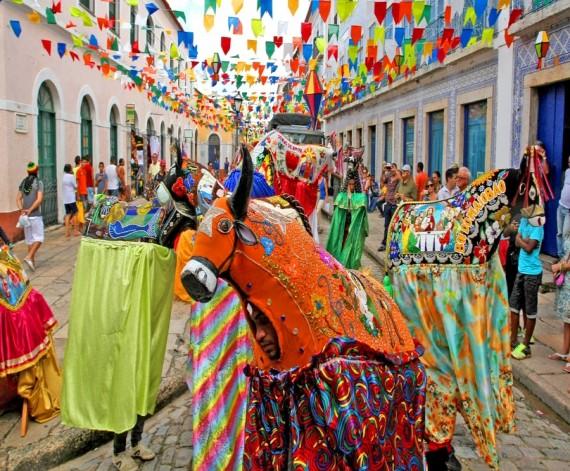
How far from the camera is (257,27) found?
31.9 ft

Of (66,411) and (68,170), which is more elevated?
(68,170)

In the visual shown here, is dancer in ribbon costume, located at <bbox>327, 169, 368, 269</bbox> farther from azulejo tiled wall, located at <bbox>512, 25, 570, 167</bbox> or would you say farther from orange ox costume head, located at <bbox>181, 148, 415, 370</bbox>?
orange ox costume head, located at <bbox>181, 148, 415, 370</bbox>

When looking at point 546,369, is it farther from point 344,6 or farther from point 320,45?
point 320,45

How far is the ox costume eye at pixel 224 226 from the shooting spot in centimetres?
203

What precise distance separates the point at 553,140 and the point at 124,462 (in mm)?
9070

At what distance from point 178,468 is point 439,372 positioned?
1.81 metres

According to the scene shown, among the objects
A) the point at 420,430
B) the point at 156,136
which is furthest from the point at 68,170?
the point at 156,136

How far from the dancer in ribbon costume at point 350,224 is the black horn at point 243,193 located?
6414 millimetres

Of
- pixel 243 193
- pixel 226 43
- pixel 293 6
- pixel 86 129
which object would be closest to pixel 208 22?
pixel 293 6

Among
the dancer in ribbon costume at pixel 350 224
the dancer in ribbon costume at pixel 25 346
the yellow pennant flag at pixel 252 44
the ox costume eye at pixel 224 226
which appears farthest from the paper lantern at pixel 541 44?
the ox costume eye at pixel 224 226

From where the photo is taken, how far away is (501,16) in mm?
11570

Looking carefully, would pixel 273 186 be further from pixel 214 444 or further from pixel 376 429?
pixel 376 429

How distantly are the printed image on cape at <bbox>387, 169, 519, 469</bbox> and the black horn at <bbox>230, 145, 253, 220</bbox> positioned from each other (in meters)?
1.86

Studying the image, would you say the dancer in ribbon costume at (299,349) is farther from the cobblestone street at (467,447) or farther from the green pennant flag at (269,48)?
the green pennant flag at (269,48)
